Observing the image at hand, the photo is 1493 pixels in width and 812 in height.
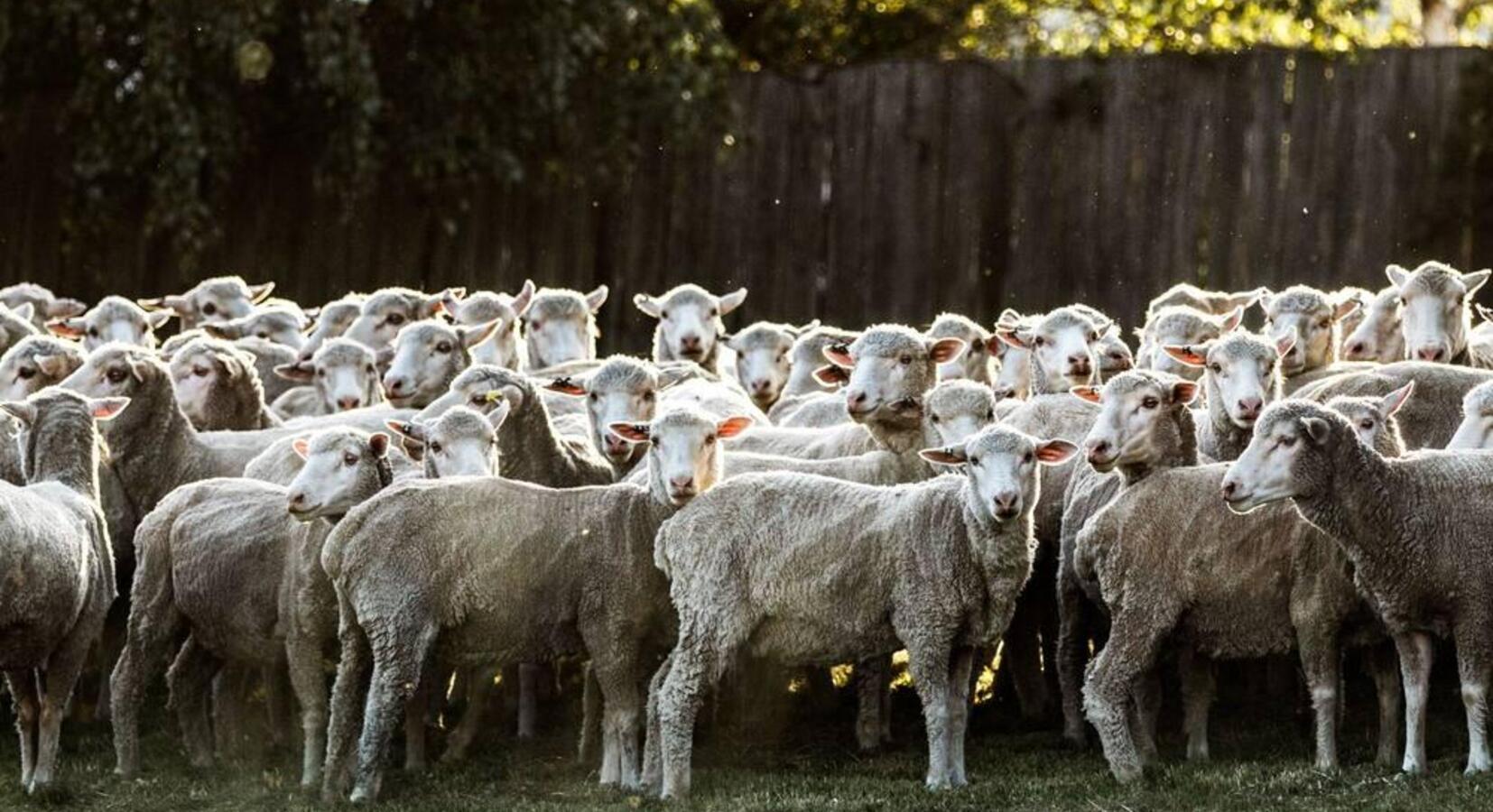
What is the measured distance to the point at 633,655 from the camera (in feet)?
32.9

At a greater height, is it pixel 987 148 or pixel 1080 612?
pixel 987 148

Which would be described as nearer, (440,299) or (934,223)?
(440,299)

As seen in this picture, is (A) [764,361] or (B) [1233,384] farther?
(A) [764,361]

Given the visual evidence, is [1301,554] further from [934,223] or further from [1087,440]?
[934,223]

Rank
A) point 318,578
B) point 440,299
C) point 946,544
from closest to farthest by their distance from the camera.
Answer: point 946,544 < point 318,578 < point 440,299

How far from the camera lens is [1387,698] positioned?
9.84 m

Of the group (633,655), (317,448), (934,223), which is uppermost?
(934,223)

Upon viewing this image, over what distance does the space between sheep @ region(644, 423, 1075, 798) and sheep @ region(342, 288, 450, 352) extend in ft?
18.7

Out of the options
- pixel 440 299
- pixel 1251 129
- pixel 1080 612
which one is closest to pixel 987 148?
pixel 1251 129

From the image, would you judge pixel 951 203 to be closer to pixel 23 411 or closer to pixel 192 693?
pixel 192 693

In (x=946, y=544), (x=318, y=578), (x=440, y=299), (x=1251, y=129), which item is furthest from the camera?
(x=1251, y=129)

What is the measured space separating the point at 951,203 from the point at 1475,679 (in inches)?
504

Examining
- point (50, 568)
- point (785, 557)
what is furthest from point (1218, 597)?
point (50, 568)

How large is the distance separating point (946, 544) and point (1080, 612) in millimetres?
1273
